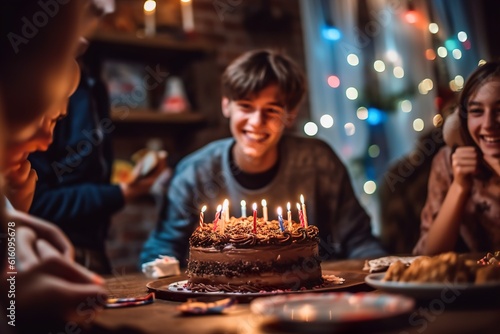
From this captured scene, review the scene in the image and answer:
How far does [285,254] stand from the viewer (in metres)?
1.47

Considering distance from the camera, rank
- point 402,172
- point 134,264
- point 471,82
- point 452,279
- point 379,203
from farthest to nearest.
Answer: point 134,264 < point 379,203 < point 402,172 < point 471,82 < point 452,279

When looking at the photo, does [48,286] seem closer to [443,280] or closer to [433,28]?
[443,280]

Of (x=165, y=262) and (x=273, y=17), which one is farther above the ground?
(x=273, y=17)

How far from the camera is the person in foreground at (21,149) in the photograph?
36.2 inches

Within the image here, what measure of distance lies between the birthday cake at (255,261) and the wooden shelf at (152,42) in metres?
1.90

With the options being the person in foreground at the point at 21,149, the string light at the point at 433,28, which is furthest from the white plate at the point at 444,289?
the string light at the point at 433,28

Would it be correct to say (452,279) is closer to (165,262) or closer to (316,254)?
(316,254)

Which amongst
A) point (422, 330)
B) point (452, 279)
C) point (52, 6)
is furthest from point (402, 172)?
point (52, 6)

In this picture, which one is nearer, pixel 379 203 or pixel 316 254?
pixel 316 254

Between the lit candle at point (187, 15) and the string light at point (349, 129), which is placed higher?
the lit candle at point (187, 15)

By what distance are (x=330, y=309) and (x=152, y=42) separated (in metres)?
2.58

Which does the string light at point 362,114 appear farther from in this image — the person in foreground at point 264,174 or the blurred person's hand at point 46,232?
the blurred person's hand at point 46,232

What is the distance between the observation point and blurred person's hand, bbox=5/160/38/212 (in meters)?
1.12

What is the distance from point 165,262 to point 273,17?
2.27 meters
